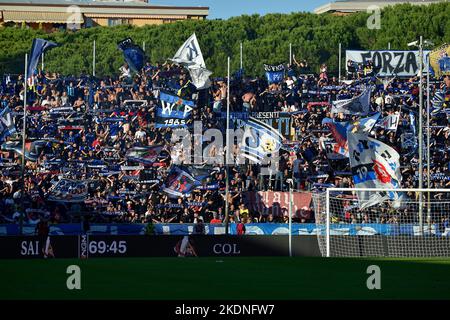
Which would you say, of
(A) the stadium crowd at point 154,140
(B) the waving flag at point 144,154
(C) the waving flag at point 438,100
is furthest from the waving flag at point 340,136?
(B) the waving flag at point 144,154

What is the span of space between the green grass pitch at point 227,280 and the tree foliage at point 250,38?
42.5m

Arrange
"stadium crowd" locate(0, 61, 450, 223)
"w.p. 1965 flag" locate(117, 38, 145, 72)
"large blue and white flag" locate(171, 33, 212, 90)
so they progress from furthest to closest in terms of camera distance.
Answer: "w.p. 1965 flag" locate(117, 38, 145, 72), "large blue and white flag" locate(171, 33, 212, 90), "stadium crowd" locate(0, 61, 450, 223)

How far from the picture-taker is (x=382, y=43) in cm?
7588

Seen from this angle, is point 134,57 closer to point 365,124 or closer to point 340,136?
point 340,136

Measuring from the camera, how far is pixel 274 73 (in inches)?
2234

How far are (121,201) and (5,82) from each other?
40.6ft

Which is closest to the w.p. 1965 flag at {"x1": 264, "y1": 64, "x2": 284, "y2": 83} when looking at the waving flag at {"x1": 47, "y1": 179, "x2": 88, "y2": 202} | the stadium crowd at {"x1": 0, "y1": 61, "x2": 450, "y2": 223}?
the stadium crowd at {"x1": 0, "y1": 61, "x2": 450, "y2": 223}

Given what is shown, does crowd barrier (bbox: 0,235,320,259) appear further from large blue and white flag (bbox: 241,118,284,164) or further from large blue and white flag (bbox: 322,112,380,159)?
large blue and white flag (bbox: 322,112,380,159)

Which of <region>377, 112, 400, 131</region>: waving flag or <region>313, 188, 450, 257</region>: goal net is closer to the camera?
<region>313, 188, 450, 257</region>: goal net

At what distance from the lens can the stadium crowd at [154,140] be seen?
157ft

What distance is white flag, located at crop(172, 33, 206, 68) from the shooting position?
174 ft

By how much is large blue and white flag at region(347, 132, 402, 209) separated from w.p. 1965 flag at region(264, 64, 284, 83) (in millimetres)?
10972

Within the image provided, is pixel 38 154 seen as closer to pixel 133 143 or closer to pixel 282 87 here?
pixel 133 143
